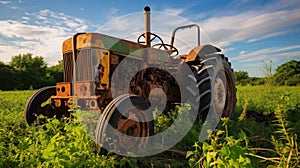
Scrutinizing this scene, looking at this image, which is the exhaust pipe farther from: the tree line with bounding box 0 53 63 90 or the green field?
the tree line with bounding box 0 53 63 90

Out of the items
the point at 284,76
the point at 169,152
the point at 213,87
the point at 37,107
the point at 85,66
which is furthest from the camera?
the point at 284,76

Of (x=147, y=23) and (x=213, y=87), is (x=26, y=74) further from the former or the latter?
(x=213, y=87)

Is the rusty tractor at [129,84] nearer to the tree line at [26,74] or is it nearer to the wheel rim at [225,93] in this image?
the wheel rim at [225,93]

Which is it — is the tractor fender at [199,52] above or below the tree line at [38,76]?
below

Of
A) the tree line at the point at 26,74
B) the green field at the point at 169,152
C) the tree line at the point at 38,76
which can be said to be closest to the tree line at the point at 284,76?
the tree line at the point at 38,76

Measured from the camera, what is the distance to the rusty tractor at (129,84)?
3.58 metres

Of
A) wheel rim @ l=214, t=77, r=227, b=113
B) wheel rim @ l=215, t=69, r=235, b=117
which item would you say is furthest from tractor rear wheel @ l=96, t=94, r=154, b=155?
wheel rim @ l=215, t=69, r=235, b=117

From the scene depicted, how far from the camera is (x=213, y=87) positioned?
557 centimetres

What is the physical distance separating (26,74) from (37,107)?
108 ft

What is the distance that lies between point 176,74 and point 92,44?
7.11 feet

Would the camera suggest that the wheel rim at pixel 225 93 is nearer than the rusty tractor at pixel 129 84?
No

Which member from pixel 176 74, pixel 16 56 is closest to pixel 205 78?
pixel 176 74

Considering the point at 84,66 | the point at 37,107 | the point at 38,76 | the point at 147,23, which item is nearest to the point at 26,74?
the point at 38,76

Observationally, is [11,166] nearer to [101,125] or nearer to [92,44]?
[101,125]
